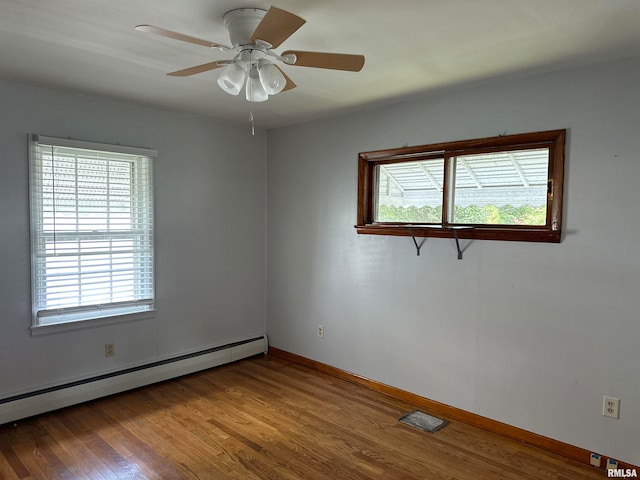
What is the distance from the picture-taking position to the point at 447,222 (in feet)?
10.4

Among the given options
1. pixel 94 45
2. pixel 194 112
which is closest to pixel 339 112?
pixel 194 112

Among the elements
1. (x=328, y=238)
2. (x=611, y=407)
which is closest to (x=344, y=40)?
(x=328, y=238)

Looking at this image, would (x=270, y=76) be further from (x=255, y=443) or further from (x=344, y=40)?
(x=255, y=443)

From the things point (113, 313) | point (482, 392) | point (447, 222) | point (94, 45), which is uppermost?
point (94, 45)

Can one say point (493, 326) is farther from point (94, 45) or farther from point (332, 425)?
point (94, 45)

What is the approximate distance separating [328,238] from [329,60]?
7.29 feet

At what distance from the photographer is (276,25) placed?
157 centimetres

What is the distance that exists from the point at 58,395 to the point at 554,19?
152 inches

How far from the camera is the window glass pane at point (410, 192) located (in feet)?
10.8

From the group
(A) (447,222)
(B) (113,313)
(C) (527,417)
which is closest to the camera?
(C) (527,417)

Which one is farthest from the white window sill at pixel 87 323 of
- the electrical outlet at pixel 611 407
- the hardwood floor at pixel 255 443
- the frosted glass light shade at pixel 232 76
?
the electrical outlet at pixel 611 407

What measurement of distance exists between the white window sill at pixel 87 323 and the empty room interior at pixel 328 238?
16 mm

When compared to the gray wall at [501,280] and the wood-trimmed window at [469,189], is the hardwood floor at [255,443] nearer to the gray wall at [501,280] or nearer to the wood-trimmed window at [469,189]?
the gray wall at [501,280]

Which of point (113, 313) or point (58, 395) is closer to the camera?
point (58, 395)
